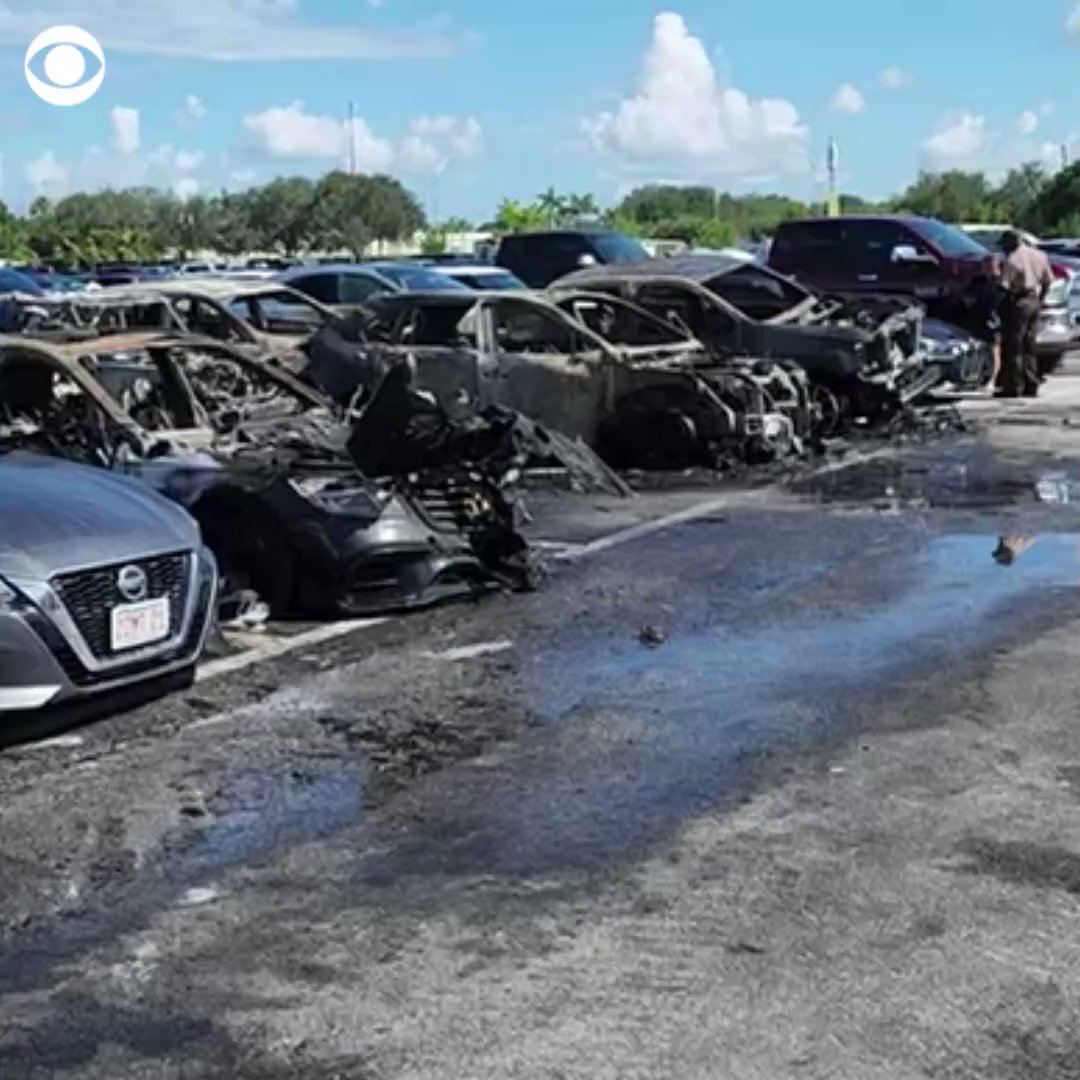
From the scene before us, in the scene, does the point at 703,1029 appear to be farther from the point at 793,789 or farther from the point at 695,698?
the point at 695,698

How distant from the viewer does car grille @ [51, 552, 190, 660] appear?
698cm

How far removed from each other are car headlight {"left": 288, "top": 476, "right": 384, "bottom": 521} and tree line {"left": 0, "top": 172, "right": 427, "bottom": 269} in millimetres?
64486

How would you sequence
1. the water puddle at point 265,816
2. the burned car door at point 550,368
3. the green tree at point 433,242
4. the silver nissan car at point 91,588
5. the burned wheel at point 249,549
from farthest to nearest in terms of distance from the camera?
the green tree at point 433,242, the burned car door at point 550,368, the burned wheel at point 249,549, the silver nissan car at point 91,588, the water puddle at point 265,816

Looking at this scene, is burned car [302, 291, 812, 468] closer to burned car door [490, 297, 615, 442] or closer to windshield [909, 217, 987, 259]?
burned car door [490, 297, 615, 442]

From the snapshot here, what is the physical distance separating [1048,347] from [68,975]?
2128 cm

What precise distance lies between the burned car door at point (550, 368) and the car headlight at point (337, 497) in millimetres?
6406

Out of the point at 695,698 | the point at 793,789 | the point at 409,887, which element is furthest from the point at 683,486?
the point at 409,887

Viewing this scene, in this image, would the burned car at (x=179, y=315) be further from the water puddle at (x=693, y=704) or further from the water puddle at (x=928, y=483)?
the water puddle at (x=693, y=704)

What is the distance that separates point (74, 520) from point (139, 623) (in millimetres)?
449

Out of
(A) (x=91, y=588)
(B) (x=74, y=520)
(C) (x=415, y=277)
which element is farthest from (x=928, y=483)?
(C) (x=415, y=277)

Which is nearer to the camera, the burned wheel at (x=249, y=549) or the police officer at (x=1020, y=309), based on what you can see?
the burned wheel at (x=249, y=549)

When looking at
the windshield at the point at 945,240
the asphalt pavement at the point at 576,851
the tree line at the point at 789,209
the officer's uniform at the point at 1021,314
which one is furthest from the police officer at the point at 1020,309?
the tree line at the point at 789,209

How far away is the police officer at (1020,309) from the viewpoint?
2238cm

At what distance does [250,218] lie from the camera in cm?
8325
